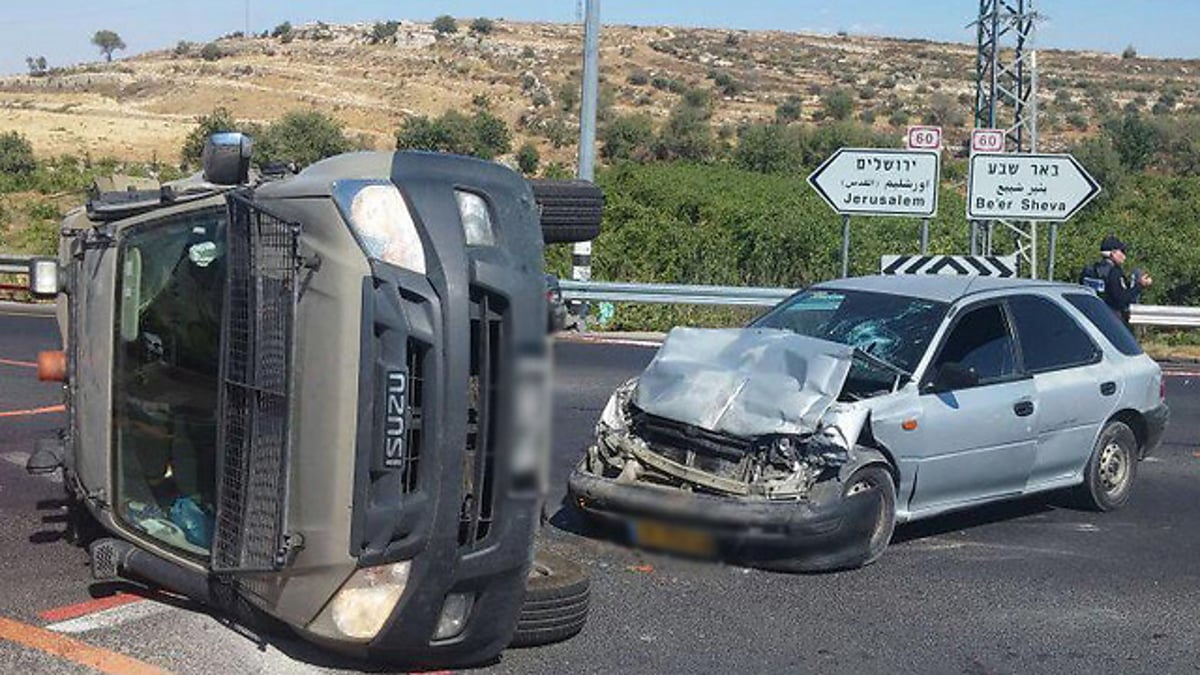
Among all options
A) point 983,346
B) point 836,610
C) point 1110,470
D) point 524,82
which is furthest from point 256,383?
point 524,82

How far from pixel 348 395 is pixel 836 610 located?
3.52 metres

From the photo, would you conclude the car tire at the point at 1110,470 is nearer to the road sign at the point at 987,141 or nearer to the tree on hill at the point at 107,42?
the road sign at the point at 987,141

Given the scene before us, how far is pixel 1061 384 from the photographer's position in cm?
909

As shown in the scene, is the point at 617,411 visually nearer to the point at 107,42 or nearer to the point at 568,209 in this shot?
the point at 568,209

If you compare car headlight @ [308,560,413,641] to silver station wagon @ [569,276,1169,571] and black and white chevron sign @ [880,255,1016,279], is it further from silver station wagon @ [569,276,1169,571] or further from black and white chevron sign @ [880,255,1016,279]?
black and white chevron sign @ [880,255,1016,279]

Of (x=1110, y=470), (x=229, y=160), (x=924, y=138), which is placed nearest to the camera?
(x=229, y=160)

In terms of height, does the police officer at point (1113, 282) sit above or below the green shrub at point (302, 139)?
below

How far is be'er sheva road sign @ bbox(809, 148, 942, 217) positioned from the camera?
17812 mm

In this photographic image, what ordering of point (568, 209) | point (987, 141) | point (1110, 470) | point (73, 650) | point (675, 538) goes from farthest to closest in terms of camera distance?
point (987, 141) < point (1110, 470) < point (73, 650) < point (568, 209) < point (675, 538)

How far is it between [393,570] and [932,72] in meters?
95.5

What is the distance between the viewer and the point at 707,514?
1.50 m

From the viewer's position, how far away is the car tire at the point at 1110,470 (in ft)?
30.8

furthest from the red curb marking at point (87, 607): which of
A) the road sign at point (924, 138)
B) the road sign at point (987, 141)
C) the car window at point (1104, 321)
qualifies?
the road sign at point (987, 141)

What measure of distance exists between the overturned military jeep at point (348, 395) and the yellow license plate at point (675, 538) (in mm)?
1596
